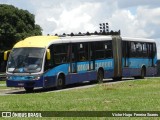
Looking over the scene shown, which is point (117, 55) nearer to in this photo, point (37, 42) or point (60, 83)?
point (60, 83)

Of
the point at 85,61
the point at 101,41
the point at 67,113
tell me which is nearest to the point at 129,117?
the point at 67,113

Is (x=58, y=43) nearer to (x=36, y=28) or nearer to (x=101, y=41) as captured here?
(x=101, y=41)

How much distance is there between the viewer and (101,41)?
33000 mm

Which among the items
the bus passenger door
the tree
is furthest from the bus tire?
the tree

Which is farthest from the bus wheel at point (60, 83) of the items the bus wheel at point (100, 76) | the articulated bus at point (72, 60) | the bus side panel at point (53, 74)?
the bus wheel at point (100, 76)

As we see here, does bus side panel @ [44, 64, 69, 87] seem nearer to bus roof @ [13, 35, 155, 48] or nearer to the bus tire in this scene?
the bus tire

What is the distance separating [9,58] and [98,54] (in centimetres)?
691

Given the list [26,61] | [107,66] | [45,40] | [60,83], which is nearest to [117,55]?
[107,66]

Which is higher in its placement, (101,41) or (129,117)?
(101,41)

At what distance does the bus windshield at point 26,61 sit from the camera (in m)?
26.7

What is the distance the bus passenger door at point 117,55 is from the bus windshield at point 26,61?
340 inches

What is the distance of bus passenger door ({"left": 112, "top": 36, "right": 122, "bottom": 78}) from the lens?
113ft

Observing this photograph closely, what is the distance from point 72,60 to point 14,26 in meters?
51.1

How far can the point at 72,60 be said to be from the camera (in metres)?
29.4
